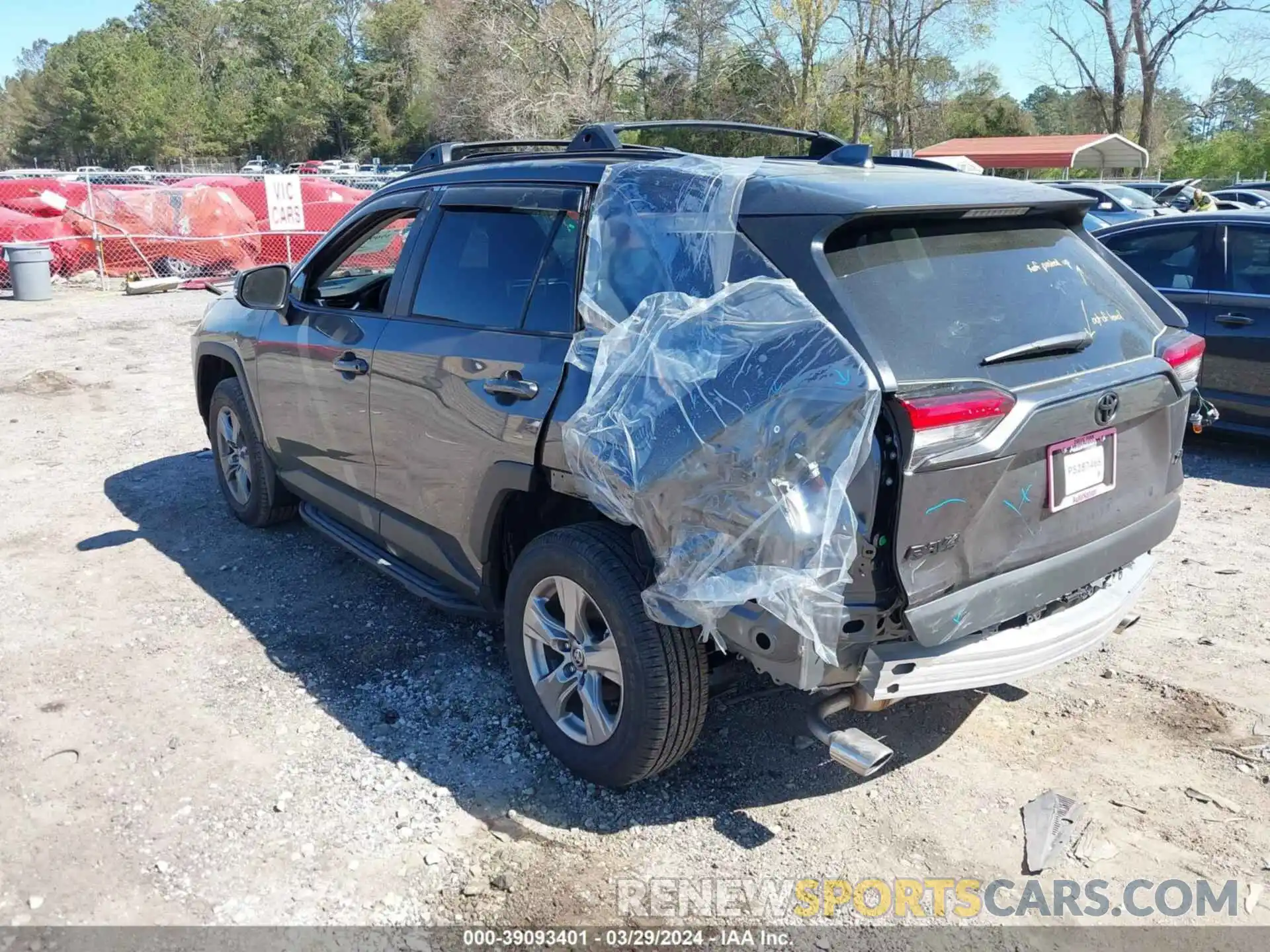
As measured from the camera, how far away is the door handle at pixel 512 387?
325 centimetres

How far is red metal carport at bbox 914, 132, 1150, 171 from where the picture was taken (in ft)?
122

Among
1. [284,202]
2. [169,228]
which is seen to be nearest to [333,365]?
[284,202]

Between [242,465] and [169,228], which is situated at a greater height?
[169,228]

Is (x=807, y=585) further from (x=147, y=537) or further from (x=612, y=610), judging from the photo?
(x=147, y=537)

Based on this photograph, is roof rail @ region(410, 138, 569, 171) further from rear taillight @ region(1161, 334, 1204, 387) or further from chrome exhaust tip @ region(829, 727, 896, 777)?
chrome exhaust tip @ region(829, 727, 896, 777)

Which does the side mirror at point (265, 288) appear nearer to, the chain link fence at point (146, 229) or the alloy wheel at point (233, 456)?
the alloy wheel at point (233, 456)

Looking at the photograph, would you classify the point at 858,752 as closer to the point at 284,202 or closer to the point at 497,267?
the point at 497,267

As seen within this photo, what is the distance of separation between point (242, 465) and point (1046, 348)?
4.32 metres

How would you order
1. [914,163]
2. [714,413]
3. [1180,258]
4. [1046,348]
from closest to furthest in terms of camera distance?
[714,413]
[1046,348]
[914,163]
[1180,258]

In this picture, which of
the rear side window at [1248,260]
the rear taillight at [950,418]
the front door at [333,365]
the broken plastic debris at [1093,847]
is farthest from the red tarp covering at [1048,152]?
the rear taillight at [950,418]

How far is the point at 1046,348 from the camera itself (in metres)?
2.92

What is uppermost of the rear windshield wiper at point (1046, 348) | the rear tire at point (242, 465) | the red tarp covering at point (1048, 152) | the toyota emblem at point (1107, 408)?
the red tarp covering at point (1048, 152)

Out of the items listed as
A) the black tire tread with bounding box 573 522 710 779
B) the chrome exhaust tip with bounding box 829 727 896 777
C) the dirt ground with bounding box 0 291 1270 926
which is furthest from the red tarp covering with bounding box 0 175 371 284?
the chrome exhaust tip with bounding box 829 727 896 777

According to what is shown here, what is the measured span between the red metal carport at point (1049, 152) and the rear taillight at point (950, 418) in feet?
118
